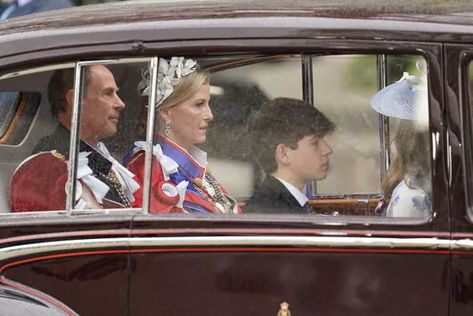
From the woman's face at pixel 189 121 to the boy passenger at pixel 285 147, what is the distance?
0.19 meters

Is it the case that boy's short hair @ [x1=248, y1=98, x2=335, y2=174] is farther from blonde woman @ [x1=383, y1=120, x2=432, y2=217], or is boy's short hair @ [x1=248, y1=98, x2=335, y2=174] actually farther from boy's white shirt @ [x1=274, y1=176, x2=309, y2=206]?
blonde woman @ [x1=383, y1=120, x2=432, y2=217]

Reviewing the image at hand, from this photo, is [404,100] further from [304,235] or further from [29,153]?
[29,153]

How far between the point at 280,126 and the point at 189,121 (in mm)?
329

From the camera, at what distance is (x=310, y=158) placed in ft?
13.0

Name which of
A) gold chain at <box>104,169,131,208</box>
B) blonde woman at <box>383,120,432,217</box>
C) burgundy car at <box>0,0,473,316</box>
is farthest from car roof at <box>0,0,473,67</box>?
gold chain at <box>104,169,131,208</box>

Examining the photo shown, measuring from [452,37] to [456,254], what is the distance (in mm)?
737

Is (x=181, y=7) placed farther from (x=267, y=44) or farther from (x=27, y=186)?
(x=27, y=186)

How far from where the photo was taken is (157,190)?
3908 mm

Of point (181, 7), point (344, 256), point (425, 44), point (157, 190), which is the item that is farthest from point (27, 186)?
point (425, 44)

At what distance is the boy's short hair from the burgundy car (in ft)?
0.11

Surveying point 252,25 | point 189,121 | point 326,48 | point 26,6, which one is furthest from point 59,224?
point 26,6

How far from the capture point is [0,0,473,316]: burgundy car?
3756 mm

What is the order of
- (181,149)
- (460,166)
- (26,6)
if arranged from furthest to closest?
(26,6) → (181,149) → (460,166)

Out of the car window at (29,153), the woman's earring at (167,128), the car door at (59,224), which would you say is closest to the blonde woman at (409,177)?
the woman's earring at (167,128)
